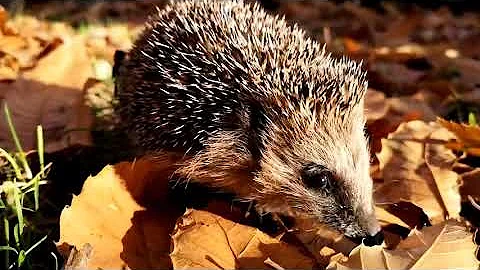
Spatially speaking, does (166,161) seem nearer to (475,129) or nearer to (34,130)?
(34,130)

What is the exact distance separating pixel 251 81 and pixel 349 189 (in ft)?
1.44

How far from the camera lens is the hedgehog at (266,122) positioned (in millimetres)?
1964

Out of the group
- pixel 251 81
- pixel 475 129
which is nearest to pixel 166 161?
pixel 251 81

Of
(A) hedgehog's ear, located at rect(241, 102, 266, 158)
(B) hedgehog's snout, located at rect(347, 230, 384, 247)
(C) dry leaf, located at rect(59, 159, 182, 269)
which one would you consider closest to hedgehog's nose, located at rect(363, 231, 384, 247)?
(B) hedgehog's snout, located at rect(347, 230, 384, 247)

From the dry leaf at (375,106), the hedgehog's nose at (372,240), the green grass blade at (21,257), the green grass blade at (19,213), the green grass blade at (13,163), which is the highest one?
the dry leaf at (375,106)

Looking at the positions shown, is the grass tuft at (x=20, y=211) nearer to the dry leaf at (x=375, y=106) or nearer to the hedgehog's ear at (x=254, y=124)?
the hedgehog's ear at (x=254, y=124)

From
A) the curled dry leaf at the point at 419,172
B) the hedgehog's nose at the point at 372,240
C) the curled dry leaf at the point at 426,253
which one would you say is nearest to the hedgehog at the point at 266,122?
the hedgehog's nose at the point at 372,240

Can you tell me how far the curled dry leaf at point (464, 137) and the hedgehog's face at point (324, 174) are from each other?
1.08 feet

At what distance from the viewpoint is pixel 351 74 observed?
2.11 metres

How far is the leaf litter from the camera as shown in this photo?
1584mm

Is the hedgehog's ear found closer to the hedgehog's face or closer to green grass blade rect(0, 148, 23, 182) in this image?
the hedgehog's face

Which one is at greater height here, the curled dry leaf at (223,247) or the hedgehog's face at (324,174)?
the hedgehog's face at (324,174)

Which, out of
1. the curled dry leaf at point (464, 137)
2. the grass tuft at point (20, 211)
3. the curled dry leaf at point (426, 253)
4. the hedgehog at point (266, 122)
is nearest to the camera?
the curled dry leaf at point (426, 253)

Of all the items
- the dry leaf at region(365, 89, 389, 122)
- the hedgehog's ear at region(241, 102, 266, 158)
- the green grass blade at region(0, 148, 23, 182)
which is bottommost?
the green grass blade at region(0, 148, 23, 182)
